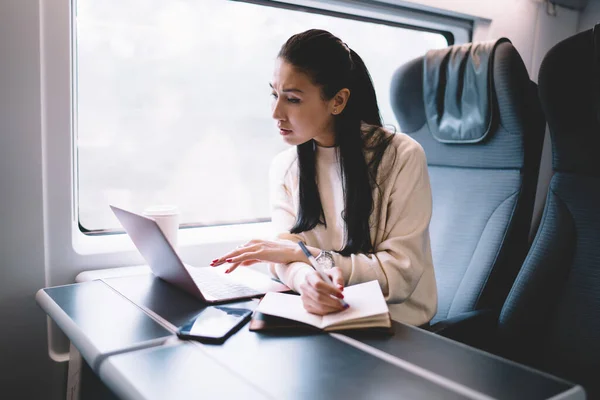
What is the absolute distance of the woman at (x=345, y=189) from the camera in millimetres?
1239

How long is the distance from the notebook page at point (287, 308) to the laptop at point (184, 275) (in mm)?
95

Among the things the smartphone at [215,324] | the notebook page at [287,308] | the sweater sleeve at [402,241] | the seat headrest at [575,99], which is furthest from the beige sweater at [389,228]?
the seat headrest at [575,99]

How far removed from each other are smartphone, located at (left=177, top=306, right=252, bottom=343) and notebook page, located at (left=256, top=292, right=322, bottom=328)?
43 millimetres

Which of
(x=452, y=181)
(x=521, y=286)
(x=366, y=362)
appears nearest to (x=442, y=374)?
(x=366, y=362)

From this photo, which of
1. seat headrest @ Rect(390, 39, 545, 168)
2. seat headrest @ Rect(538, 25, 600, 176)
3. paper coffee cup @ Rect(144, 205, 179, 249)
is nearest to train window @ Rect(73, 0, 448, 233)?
paper coffee cup @ Rect(144, 205, 179, 249)

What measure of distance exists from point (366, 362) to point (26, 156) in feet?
3.52

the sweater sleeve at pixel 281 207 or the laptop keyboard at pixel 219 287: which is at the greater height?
the sweater sleeve at pixel 281 207

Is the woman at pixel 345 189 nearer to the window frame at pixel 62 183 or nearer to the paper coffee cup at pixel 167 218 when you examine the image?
the paper coffee cup at pixel 167 218

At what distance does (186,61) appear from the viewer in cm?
179

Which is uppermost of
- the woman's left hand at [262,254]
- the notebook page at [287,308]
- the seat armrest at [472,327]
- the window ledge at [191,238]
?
the woman's left hand at [262,254]

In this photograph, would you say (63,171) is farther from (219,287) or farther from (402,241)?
(402,241)

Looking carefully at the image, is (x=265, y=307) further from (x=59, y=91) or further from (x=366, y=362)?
(x=59, y=91)

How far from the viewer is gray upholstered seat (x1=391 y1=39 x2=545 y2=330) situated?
145 cm

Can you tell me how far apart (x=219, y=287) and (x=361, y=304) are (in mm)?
376
